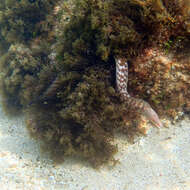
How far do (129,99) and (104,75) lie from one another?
788 millimetres

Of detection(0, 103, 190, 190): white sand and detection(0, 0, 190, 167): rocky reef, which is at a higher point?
detection(0, 0, 190, 167): rocky reef

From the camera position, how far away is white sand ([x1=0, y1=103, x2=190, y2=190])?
3.79 m

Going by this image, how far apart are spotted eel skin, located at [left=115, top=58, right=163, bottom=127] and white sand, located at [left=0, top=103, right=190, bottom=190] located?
1.55ft

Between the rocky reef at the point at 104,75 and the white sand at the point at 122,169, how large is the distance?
0.31 meters

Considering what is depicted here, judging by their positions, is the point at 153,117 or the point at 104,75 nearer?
the point at 104,75

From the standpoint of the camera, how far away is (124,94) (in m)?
4.12

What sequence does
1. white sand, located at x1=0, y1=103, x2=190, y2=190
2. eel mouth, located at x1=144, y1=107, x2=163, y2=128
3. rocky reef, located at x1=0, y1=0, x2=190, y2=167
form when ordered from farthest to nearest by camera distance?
eel mouth, located at x1=144, y1=107, x2=163, y2=128
white sand, located at x1=0, y1=103, x2=190, y2=190
rocky reef, located at x1=0, y1=0, x2=190, y2=167

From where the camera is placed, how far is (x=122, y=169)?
163 inches

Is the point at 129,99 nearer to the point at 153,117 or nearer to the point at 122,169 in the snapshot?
the point at 153,117

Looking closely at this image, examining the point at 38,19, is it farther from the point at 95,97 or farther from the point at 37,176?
the point at 37,176

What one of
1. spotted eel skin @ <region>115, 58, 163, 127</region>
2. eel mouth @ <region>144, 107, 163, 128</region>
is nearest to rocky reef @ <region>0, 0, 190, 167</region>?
spotted eel skin @ <region>115, 58, 163, 127</region>

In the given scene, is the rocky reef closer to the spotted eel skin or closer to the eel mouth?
the spotted eel skin

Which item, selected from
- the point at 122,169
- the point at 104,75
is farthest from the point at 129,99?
the point at 122,169

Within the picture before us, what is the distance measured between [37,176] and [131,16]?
4.02 meters
